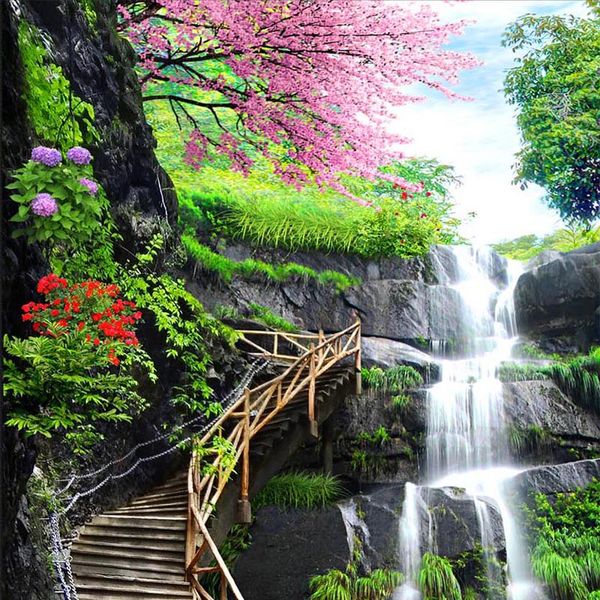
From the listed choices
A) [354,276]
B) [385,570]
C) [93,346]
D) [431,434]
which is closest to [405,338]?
[354,276]

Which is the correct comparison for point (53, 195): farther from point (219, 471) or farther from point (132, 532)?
point (132, 532)

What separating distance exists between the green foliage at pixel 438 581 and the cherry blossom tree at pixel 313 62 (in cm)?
566

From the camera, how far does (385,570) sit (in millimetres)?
8062

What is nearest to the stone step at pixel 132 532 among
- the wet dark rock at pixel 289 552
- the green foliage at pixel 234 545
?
the green foliage at pixel 234 545

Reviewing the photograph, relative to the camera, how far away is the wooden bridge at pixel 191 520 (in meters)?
5.15

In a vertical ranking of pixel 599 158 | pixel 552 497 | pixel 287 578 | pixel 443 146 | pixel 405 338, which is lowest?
pixel 287 578

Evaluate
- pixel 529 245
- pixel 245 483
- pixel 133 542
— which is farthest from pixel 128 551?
pixel 529 245

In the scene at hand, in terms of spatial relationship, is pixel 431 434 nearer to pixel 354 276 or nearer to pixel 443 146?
pixel 354 276

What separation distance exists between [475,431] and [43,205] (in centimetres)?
847

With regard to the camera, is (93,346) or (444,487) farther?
(444,487)

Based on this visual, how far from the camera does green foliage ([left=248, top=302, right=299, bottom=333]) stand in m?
12.1

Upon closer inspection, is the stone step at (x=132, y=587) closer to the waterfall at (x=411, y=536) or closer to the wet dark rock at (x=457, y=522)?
the waterfall at (x=411, y=536)

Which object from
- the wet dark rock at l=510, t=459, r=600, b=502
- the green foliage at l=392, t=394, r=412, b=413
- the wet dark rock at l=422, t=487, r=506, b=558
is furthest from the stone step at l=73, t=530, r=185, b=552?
the wet dark rock at l=510, t=459, r=600, b=502

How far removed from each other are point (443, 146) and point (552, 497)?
A: 14.3m
